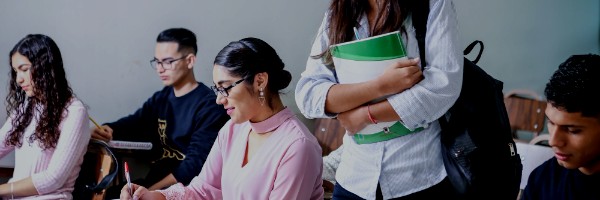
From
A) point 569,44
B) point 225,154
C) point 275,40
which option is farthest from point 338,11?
point 569,44

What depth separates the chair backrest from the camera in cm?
396

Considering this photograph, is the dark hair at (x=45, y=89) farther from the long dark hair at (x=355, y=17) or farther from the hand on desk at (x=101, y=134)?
the long dark hair at (x=355, y=17)

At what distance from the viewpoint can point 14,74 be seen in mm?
2938

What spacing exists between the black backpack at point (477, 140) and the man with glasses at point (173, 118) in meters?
1.77

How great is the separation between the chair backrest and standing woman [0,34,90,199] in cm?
154

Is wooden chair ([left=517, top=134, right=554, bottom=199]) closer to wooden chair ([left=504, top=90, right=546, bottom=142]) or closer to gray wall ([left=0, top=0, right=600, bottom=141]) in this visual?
gray wall ([left=0, top=0, right=600, bottom=141])

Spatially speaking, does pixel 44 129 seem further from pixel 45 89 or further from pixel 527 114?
pixel 527 114

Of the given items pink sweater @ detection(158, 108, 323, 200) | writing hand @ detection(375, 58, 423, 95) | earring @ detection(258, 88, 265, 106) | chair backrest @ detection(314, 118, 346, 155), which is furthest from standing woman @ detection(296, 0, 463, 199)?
chair backrest @ detection(314, 118, 346, 155)

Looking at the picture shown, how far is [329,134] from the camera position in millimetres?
3996

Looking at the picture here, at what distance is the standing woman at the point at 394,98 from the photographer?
4.72ft

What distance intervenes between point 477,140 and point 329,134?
2.55m

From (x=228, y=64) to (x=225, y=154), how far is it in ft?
0.86

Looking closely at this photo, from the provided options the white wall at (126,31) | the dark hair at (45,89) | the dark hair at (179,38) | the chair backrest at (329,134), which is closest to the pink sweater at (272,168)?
the dark hair at (45,89)

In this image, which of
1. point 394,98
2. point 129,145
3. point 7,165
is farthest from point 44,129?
point 394,98
